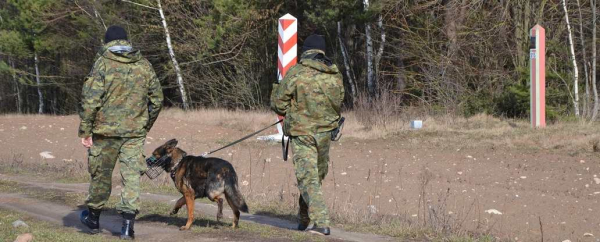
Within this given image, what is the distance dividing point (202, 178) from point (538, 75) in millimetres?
10650

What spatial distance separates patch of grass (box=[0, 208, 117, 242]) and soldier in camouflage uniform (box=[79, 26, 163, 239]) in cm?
43

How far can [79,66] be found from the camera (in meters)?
42.7

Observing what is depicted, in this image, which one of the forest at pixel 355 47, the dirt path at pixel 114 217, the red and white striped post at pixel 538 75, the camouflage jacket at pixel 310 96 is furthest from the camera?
the forest at pixel 355 47

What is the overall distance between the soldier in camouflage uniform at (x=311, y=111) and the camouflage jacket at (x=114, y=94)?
4.55 feet

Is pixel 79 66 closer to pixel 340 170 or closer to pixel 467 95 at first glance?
pixel 467 95

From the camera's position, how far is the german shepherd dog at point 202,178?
8.95 m

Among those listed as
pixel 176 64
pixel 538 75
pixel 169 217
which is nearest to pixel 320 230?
pixel 169 217

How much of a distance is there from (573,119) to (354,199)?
25.9ft

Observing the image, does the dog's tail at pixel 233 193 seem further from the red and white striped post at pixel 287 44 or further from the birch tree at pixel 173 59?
the birch tree at pixel 173 59

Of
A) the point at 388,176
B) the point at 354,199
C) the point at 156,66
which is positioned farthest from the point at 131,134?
the point at 156,66

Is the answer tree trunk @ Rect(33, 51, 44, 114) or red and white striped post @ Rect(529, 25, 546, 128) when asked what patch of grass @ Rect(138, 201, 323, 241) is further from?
tree trunk @ Rect(33, 51, 44, 114)

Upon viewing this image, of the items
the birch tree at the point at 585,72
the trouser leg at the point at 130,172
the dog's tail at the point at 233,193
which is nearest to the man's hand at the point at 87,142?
the trouser leg at the point at 130,172

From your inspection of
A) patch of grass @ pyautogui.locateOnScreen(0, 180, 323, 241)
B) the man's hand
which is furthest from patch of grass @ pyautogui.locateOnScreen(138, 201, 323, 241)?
the man's hand

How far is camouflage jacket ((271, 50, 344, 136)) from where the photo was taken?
28.3 ft
